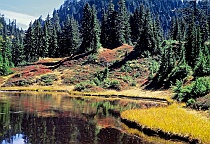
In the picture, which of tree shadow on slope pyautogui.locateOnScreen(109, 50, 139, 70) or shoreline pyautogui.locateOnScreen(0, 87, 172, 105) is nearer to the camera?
shoreline pyautogui.locateOnScreen(0, 87, 172, 105)

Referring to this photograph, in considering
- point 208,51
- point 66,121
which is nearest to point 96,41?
point 208,51

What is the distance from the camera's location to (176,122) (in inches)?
1029

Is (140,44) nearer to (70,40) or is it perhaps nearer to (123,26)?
(123,26)

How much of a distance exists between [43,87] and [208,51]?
3598 cm

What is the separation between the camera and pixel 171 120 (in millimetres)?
27016

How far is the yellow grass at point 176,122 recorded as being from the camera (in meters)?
21.9

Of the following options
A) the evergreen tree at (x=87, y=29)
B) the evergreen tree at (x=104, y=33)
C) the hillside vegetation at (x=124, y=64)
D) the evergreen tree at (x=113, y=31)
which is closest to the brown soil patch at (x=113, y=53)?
the hillside vegetation at (x=124, y=64)

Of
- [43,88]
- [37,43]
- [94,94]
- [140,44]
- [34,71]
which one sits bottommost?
[94,94]

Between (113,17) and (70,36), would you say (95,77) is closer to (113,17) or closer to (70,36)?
(113,17)

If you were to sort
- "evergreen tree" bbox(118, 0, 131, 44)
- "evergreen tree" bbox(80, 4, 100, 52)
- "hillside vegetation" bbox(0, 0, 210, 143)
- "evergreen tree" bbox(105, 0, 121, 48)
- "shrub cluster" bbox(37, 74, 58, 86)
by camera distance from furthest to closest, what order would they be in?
"evergreen tree" bbox(118, 0, 131, 44) < "evergreen tree" bbox(105, 0, 121, 48) < "evergreen tree" bbox(80, 4, 100, 52) < "shrub cluster" bbox(37, 74, 58, 86) < "hillside vegetation" bbox(0, 0, 210, 143)

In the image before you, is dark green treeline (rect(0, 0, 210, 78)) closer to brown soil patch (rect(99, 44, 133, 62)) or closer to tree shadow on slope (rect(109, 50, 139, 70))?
tree shadow on slope (rect(109, 50, 139, 70))

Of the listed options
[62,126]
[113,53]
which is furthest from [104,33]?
[62,126]

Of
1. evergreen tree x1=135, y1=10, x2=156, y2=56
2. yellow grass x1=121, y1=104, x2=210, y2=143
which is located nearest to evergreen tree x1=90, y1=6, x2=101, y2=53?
evergreen tree x1=135, y1=10, x2=156, y2=56

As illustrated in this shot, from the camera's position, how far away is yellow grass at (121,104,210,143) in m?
21.9
